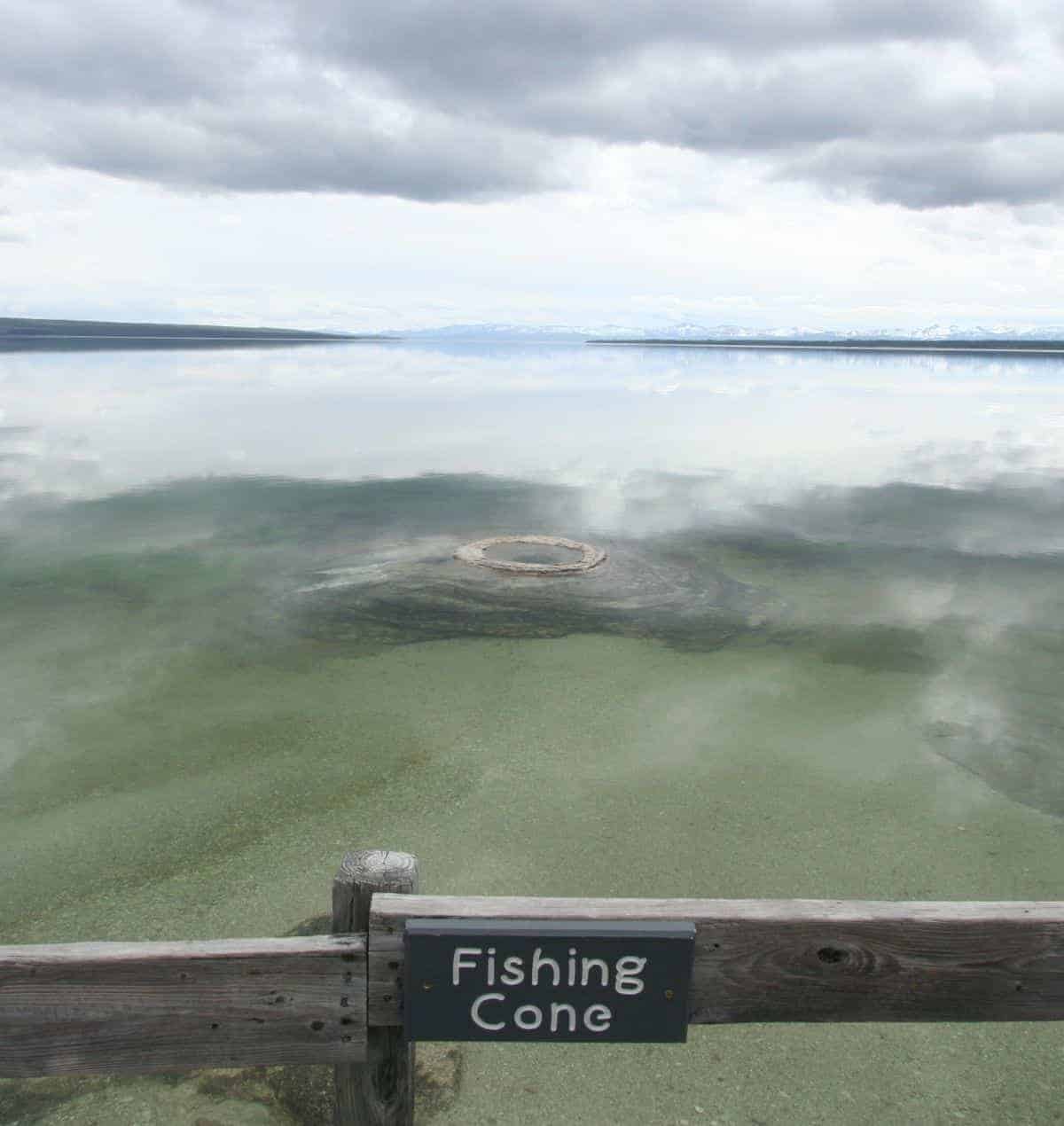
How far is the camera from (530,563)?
1614cm

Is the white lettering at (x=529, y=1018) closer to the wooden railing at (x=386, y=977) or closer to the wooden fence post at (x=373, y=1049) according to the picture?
the wooden railing at (x=386, y=977)

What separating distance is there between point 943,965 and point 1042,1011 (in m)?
0.41

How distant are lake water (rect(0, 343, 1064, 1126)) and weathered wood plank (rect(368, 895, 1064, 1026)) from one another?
7.50 ft

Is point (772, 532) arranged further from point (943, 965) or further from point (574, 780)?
point (943, 965)

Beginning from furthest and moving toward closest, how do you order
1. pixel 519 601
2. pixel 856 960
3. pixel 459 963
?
1. pixel 519 601
2. pixel 856 960
3. pixel 459 963

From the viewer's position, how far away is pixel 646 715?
9922mm

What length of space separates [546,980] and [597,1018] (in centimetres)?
21

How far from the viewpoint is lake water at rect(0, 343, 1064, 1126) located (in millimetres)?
5090

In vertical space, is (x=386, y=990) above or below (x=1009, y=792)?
above

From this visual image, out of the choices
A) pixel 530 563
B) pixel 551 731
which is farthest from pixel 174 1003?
pixel 530 563

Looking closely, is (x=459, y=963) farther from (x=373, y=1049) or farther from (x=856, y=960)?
(x=856, y=960)

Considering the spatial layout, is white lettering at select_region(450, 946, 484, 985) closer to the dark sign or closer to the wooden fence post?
the dark sign

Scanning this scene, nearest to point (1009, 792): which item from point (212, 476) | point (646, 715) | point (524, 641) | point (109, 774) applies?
point (646, 715)

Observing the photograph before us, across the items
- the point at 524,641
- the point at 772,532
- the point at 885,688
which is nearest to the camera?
the point at 885,688
